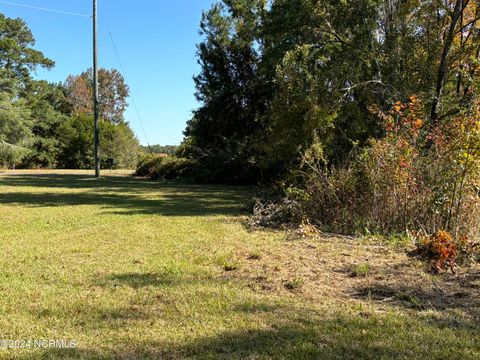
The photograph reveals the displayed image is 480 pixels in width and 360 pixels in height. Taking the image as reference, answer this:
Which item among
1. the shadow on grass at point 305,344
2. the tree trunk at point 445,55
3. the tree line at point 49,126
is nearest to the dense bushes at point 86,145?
the tree line at point 49,126

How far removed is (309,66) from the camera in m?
13.5

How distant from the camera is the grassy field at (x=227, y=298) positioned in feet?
11.4

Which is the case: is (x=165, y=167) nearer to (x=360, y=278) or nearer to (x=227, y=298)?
(x=360, y=278)

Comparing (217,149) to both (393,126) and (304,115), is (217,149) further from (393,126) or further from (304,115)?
(393,126)

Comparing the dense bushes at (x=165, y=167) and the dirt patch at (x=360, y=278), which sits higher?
the dense bushes at (x=165, y=167)

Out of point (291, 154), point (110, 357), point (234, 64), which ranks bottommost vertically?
point (110, 357)

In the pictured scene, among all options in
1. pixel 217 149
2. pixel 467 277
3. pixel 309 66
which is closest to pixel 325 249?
pixel 467 277

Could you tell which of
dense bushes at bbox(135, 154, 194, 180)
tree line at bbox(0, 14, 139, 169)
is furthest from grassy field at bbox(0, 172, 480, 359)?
tree line at bbox(0, 14, 139, 169)

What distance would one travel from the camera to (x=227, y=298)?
15.1 ft

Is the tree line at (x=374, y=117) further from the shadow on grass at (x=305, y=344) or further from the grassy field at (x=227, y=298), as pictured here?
the shadow on grass at (x=305, y=344)

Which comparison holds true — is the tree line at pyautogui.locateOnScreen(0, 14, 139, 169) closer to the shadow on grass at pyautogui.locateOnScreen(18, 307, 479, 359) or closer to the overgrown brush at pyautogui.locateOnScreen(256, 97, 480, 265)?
the overgrown brush at pyautogui.locateOnScreen(256, 97, 480, 265)

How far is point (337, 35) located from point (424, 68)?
2794 millimetres

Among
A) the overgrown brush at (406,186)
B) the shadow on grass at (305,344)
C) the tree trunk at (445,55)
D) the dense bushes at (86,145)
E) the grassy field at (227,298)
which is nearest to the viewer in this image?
the shadow on grass at (305,344)

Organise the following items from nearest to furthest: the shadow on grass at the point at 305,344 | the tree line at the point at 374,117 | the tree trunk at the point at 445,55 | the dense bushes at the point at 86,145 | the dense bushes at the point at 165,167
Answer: the shadow on grass at the point at 305,344, the tree line at the point at 374,117, the tree trunk at the point at 445,55, the dense bushes at the point at 165,167, the dense bushes at the point at 86,145
